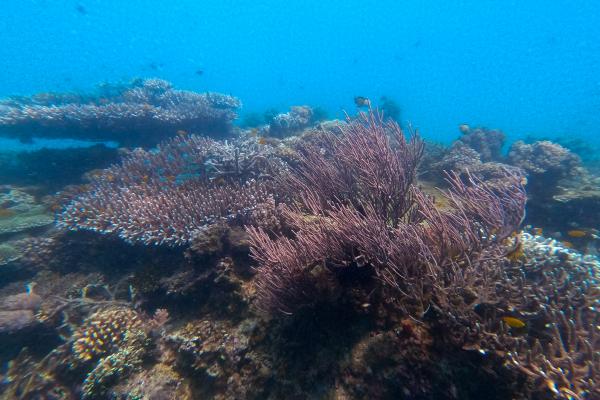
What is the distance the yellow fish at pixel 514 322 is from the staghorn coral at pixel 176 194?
3.42 meters

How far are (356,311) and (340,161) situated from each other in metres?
2.54

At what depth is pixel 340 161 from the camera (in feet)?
16.1

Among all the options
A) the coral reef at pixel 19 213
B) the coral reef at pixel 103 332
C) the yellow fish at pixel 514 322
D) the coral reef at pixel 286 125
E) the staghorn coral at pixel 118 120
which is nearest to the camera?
the yellow fish at pixel 514 322

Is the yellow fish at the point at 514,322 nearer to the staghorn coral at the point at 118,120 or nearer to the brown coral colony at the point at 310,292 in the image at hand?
the brown coral colony at the point at 310,292

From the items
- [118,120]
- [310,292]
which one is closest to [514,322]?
[310,292]

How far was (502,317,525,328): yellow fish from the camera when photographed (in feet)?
8.38

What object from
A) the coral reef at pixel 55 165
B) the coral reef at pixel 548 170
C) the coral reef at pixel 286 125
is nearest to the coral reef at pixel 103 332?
the coral reef at pixel 55 165

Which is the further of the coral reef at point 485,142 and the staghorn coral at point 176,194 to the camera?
the coral reef at point 485,142

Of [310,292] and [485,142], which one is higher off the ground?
[485,142]

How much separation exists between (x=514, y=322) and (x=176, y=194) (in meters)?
5.36

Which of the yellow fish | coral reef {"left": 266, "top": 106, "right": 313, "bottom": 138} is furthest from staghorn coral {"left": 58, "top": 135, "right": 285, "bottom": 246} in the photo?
coral reef {"left": 266, "top": 106, "right": 313, "bottom": 138}

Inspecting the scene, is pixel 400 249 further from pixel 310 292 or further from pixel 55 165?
pixel 55 165

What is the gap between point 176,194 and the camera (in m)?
5.62

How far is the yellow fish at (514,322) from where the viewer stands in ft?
8.38
